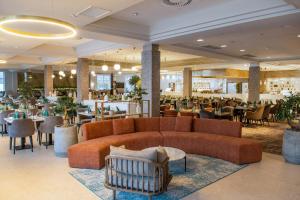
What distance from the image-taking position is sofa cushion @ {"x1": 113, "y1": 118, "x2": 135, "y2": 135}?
585 centimetres

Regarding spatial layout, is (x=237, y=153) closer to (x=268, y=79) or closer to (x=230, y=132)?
(x=230, y=132)

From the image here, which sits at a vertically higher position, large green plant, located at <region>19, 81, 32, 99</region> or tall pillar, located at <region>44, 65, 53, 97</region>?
tall pillar, located at <region>44, 65, 53, 97</region>

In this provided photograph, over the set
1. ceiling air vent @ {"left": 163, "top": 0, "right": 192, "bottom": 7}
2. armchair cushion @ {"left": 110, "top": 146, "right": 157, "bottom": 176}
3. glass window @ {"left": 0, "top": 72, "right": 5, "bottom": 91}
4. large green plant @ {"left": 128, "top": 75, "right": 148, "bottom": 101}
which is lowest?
armchair cushion @ {"left": 110, "top": 146, "right": 157, "bottom": 176}

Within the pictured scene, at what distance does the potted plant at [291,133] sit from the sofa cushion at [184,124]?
2057 mm

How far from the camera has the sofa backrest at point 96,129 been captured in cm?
531

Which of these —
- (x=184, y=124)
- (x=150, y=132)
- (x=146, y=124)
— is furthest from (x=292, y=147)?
(x=146, y=124)

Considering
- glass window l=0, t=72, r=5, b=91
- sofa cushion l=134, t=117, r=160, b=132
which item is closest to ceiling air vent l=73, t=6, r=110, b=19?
sofa cushion l=134, t=117, r=160, b=132

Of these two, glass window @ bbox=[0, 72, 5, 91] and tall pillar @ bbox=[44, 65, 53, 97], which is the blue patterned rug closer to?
tall pillar @ bbox=[44, 65, 53, 97]

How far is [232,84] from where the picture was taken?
1986cm

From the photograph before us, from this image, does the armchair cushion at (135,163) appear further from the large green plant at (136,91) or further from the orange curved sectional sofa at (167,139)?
the large green plant at (136,91)

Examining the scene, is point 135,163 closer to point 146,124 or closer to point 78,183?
point 78,183

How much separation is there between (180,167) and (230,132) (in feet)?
5.60

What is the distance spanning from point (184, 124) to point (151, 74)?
7.60ft

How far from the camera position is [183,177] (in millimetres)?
4293
